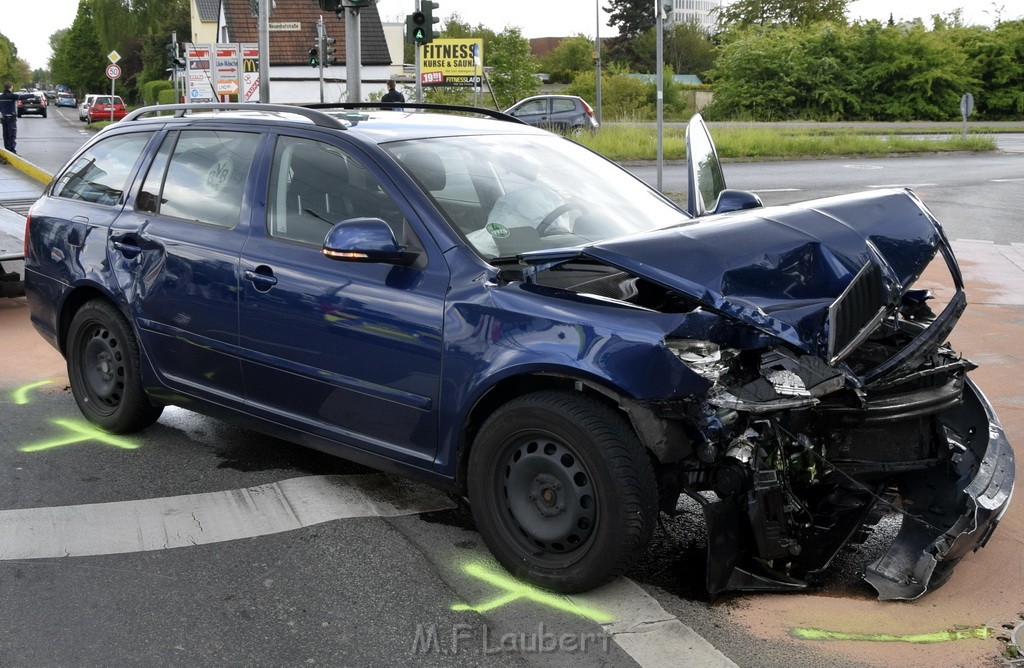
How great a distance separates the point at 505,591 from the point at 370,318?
3.82 ft

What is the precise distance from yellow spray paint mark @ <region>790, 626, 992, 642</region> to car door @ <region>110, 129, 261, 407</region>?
264 cm

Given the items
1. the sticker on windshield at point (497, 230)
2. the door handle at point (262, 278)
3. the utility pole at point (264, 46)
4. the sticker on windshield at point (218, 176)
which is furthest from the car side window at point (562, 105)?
the sticker on windshield at point (497, 230)

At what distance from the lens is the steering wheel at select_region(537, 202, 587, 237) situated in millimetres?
4582

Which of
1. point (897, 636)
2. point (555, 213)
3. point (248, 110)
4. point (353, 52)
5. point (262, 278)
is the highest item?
point (353, 52)

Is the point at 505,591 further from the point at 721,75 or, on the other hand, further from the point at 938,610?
the point at 721,75

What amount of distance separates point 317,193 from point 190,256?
0.77 metres

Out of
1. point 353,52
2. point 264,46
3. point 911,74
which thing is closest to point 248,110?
point 353,52

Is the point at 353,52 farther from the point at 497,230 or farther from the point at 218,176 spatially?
the point at 497,230

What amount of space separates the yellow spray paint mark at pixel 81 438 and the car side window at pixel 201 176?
4.05 feet

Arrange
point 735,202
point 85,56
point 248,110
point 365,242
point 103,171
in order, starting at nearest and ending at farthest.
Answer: point 365,242
point 735,202
point 248,110
point 103,171
point 85,56

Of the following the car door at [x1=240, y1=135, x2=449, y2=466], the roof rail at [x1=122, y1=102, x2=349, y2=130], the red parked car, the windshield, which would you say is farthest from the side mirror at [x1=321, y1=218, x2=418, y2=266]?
the red parked car

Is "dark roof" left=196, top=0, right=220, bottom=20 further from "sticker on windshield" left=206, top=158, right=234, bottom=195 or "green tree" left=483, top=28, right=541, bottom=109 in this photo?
"sticker on windshield" left=206, top=158, right=234, bottom=195

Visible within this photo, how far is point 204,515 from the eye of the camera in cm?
476

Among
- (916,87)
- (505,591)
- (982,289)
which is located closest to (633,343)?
(505,591)
